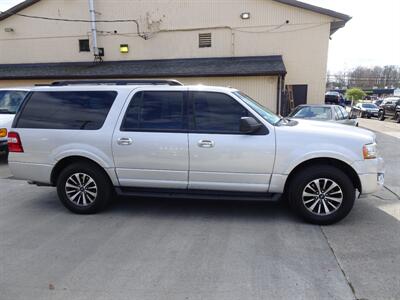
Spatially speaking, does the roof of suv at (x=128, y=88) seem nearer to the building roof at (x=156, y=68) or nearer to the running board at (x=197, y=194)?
the running board at (x=197, y=194)

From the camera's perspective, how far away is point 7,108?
8883mm

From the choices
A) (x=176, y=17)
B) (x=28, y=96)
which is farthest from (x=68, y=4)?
(x=28, y=96)

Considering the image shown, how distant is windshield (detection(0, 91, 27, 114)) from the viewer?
884 cm

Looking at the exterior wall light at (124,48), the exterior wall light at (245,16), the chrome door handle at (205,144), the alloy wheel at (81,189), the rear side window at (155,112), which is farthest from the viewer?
the exterior wall light at (124,48)

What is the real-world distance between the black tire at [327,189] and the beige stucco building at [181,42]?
34.1 feet

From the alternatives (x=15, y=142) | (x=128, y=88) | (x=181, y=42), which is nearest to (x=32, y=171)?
(x=15, y=142)

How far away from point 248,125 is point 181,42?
14.2 m

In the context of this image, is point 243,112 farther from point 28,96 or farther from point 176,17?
point 176,17

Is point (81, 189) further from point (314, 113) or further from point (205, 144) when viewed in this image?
point (314, 113)

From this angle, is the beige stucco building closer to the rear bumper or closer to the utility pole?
the utility pole

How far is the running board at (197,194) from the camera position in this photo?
4.41m

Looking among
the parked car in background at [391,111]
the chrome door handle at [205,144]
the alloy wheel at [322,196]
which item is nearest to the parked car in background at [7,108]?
the chrome door handle at [205,144]

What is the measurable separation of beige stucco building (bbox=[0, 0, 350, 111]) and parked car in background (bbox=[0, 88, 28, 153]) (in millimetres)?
7020

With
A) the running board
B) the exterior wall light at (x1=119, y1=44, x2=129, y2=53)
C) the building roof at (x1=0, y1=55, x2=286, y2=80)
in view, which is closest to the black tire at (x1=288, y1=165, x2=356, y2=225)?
the running board
